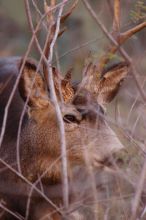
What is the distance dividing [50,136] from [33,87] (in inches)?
16.8

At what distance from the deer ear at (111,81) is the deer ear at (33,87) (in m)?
0.55

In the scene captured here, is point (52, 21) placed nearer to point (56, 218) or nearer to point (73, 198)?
point (73, 198)

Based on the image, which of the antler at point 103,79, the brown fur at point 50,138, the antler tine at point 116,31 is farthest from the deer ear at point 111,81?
the antler tine at point 116,31

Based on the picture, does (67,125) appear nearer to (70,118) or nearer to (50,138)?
(70,118)

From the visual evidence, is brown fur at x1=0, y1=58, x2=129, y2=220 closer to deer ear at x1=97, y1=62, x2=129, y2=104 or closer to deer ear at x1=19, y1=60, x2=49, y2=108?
deer ear at x1=19, y1=60, x2=49, y2=108

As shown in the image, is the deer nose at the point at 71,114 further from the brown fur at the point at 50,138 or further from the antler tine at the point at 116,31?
the antler tine at the point at 116,31

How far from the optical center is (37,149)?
7352 mm

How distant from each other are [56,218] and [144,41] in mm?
3621

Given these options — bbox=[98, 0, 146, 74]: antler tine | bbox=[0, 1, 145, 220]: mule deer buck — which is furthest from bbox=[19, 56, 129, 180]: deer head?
bbox=[98, 0, 146, 74]: antler tine

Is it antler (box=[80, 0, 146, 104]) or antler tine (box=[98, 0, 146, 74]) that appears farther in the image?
antler (box=[80, 0, 146, 104])

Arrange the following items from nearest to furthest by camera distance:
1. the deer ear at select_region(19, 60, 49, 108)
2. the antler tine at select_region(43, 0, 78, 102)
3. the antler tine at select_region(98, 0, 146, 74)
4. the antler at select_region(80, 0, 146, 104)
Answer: the antler tine at select_region(98, 0, 146, 74) → the antler tine at select_region(43, 0, 78, 102) → the deer ear at select_region(19, 60, 49, 108) → the antler at select_region(80, 0, 146, 104)

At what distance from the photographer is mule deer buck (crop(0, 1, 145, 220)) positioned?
7078 mm

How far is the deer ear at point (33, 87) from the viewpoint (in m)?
7.05

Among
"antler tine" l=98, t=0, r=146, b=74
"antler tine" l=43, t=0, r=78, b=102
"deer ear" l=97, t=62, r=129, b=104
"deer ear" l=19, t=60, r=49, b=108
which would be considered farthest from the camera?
"deer ear" l=97, t=62, r=129, b=104
